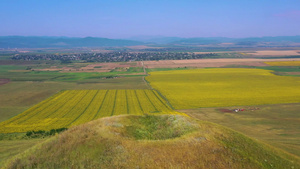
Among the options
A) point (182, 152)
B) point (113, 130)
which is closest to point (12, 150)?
point (113, 130)

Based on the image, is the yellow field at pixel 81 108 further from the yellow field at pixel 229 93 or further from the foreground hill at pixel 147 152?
the foreground hill at pixel 147 152

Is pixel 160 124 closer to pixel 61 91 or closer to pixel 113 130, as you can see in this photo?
pixel 113 130

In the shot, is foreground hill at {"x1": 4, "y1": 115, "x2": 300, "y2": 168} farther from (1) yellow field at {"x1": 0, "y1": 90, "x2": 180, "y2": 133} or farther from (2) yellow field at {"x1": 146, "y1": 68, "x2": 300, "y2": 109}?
(2) yellow field at {"x1": 146, "y1": 68, "x2": 300, "y2": 109}

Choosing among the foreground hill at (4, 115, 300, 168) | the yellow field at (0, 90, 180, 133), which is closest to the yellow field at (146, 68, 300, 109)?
the yellow field at (0, 90, 180, 133)

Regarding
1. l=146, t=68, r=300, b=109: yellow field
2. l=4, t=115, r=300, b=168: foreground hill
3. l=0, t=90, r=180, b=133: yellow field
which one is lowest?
l=0, t=90, r=180, b=133: yellow field

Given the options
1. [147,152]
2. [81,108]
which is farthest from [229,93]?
[147,152]

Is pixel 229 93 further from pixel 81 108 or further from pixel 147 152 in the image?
pixel 147 152
